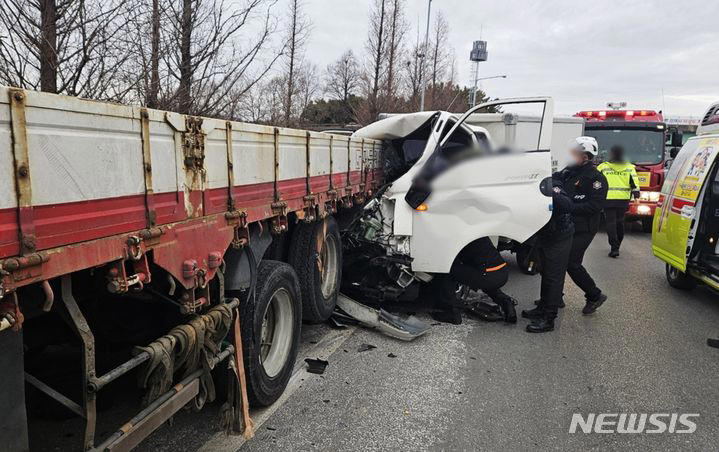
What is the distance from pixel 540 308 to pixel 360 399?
8.81 feet

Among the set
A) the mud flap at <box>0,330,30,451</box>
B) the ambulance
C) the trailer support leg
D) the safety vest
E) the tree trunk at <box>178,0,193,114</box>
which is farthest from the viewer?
the safety vest

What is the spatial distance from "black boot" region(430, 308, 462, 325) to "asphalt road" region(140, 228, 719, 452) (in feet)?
0.32

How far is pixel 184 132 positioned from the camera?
232 centimetres

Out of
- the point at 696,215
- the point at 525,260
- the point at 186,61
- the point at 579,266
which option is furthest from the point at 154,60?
the point at 696,215

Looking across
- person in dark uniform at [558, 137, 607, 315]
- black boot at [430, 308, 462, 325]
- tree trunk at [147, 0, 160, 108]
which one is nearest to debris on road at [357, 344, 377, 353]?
black boot at [430, 308, 462, 325]

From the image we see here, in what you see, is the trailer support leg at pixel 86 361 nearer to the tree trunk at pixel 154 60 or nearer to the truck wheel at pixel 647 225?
the tree trunk at pixel 154 60

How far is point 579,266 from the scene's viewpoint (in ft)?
18.7

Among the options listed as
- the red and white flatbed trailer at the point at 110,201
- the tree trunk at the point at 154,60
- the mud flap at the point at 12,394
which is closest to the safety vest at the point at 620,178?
the tree trunk at the point at 154,60

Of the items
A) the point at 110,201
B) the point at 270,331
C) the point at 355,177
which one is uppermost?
the point at 110,201

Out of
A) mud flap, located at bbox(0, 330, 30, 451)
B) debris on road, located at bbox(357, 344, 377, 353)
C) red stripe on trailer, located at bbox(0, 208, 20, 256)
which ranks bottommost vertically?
debris on road, located at bbox(357, 344, 377, 353)

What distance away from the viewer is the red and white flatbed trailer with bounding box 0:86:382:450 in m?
1.54

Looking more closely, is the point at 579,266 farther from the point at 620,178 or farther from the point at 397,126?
the point at 620,178

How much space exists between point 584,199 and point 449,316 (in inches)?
76.3

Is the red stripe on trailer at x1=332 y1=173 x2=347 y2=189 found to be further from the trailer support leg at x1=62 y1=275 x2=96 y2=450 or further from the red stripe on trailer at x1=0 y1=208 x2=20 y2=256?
the red stripe on trailer at x1=0 y1=208 x2=20 y2=256
